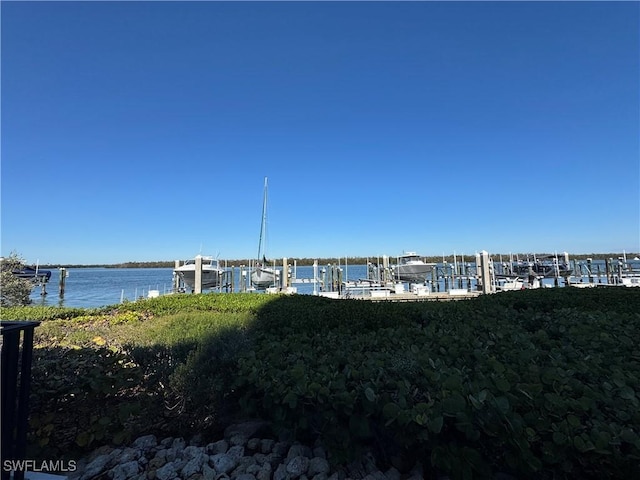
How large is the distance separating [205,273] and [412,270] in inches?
522

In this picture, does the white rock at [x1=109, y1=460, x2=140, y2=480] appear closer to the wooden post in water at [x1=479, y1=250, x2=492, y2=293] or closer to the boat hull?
the wooden post in water at [x1=479, y1=250, x2=492, y2=293]

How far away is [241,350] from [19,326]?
4.71 ft

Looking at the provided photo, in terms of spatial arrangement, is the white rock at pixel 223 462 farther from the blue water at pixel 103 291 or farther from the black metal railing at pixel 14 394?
the blue water at pixel 103 291

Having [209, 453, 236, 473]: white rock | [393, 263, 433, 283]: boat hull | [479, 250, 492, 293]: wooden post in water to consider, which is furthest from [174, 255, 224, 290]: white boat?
[209, 453, 236, 473]: white rock

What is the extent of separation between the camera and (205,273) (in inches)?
820

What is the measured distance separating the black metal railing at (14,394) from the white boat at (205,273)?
18.3m

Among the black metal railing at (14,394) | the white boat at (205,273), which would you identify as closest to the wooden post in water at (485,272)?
the white boat at (205,273)

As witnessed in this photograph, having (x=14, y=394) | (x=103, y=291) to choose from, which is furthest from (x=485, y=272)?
(x=103, y=291)

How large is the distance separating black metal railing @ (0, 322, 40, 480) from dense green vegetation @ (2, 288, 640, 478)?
49 cm

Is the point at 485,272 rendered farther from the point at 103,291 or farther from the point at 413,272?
the point at 103,291

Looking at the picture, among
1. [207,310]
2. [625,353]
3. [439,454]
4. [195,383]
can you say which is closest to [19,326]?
[195,383]

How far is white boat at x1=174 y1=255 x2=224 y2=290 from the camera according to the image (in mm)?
19984

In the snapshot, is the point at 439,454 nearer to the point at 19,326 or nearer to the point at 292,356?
the point at 292,356

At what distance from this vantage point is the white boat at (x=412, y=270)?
Result: 23797mm
